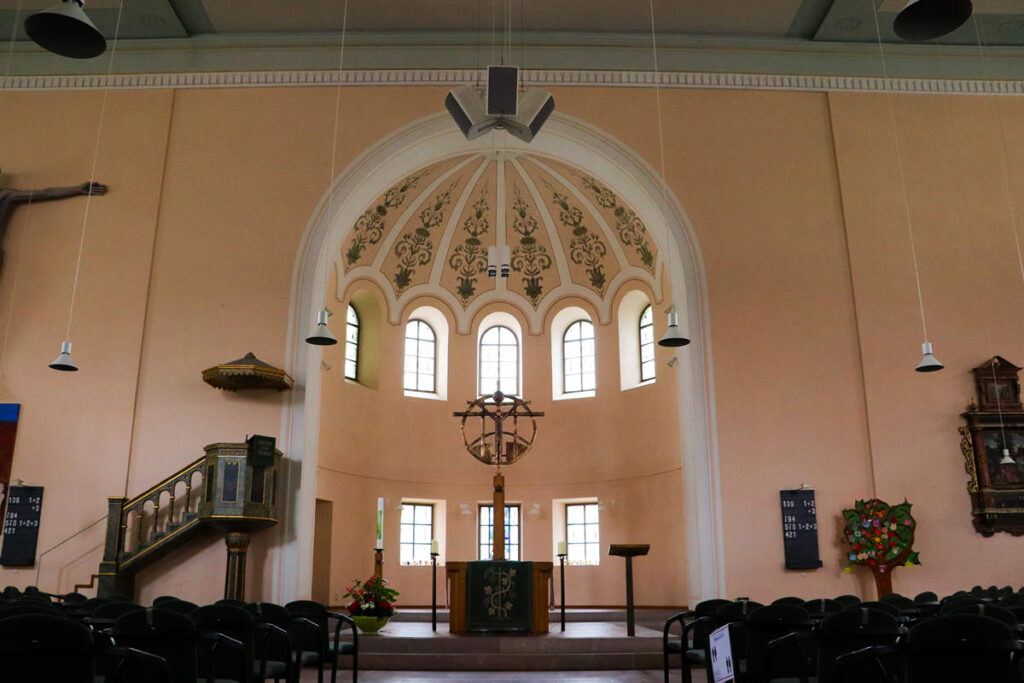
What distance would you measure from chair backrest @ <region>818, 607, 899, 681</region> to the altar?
599 centimetres

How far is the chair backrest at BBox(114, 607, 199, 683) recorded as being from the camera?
4.00 metres

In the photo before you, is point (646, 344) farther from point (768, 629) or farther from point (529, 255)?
point (768, 629)

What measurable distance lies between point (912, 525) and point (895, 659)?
6.55 m

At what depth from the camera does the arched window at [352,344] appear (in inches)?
588

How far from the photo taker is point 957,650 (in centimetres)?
325

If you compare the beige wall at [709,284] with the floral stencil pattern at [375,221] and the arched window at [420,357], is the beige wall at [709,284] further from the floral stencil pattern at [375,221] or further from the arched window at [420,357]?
the arched window at [420,357]

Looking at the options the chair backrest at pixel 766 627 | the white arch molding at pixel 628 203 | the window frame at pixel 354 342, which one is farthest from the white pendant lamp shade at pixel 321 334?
the chair backrest at pixel 766 627

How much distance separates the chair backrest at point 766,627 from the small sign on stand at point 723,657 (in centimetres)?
206

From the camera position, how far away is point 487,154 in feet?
45.6

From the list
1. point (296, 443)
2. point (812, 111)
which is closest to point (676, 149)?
point (812, 111)

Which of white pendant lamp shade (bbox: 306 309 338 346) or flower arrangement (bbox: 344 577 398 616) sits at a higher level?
white pendant lamp shade (bbox: 306 309 338 346)

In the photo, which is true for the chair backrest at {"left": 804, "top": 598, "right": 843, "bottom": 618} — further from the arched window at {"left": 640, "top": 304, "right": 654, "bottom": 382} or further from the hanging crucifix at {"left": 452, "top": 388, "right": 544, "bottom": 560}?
the arched window at {"left": 640, "top": 304, "right": 654, "bottom": 382}

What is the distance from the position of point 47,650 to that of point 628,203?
10452 millimetres

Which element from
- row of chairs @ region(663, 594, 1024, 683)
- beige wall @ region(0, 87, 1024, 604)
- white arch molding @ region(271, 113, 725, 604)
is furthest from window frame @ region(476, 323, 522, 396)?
row of chairs @ region(663, 594, 1024, 683)
